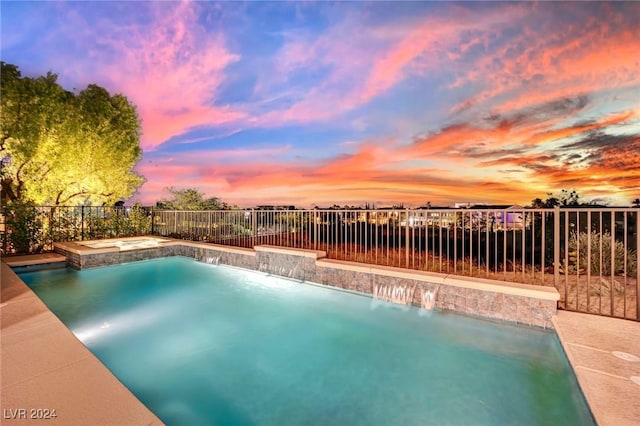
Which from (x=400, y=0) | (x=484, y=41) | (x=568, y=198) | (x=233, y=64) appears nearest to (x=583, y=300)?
(x=568, y=198)

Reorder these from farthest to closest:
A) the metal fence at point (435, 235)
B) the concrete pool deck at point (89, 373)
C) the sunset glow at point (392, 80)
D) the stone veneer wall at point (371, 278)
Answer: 1. the sunset glow at point (392, 80)
2. the metal fence at point (435, 235)
3. the stone veneer wall at point (371, 278)
4. the concrete pool deck at point (89, 373)

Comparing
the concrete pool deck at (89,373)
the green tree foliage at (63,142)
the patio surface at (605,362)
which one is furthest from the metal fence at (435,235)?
the green tree foliage at (63,142)

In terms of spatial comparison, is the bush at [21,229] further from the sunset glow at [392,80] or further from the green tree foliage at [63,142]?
the sunset glow at [392,80]

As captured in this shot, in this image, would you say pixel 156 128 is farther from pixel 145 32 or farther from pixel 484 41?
pixel 484 41

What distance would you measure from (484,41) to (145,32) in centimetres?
960

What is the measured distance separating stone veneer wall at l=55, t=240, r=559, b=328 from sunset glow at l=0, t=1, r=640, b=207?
5.61ft

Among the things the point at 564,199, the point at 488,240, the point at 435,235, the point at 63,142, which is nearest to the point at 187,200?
the point at 63,142

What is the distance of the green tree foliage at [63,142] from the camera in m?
8.48

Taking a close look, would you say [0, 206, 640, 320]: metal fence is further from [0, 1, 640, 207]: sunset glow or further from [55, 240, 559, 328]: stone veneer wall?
[0, 1, 640, 207]: sunset glow

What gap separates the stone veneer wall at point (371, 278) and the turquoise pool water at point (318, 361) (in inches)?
7.3

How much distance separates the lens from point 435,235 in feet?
27.9

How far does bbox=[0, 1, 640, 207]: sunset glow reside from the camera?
679 cm

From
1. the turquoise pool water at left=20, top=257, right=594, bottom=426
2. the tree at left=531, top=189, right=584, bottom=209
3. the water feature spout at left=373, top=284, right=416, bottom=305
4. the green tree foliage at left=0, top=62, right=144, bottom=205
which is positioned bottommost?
the turquoise pool water at left=20, top=257, right=594, bottom=426

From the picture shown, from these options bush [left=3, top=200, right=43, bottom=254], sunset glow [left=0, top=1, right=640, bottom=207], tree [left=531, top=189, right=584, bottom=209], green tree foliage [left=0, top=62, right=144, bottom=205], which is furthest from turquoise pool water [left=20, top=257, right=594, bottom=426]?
tree [left=531, top=189, right=584, bottom=209]
